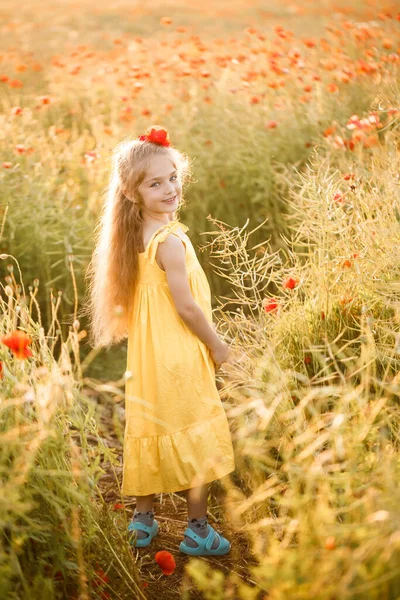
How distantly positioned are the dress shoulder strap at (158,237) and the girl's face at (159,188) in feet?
0.23

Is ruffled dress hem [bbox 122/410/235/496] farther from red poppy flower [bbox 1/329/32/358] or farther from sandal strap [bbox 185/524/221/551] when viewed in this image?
red poppy flower [bbox 1/329/32/358]

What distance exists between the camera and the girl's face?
90.0 inches

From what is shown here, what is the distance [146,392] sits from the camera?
88.2 inches

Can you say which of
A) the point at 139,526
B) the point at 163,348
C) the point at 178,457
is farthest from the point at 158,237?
the point at 139,526

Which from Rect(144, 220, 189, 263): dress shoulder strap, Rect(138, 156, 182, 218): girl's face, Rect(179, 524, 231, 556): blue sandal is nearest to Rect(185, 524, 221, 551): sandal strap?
Rect(179, 524, 231, 556): blue sandal

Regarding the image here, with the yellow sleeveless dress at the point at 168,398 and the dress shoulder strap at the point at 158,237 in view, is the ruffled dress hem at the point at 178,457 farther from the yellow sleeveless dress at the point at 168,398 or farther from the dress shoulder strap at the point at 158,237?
the dress shoulder strap at the point at 158,237

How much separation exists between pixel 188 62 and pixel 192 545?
3.91 metres

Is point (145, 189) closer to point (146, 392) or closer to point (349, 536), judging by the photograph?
point (146, 392)

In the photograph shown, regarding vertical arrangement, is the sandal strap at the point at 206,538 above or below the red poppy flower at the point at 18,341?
below

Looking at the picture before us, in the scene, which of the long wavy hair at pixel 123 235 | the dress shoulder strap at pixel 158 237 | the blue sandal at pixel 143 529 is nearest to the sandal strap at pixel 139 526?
the blue sandal at pixel 143 529

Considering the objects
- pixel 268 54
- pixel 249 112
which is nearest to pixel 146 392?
pixel 249 112

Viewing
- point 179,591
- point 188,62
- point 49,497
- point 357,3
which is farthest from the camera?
point 357,3

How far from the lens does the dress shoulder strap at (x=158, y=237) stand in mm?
2197

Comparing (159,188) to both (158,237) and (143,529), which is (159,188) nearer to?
(158,237)
